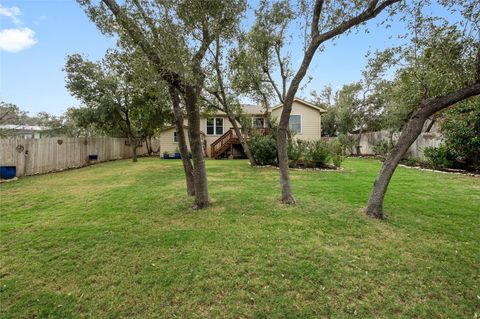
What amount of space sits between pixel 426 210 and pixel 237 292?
4.90 meters

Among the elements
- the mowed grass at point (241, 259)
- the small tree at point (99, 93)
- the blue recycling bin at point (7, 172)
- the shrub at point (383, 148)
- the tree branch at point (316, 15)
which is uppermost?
the small tree at point (99, 93)

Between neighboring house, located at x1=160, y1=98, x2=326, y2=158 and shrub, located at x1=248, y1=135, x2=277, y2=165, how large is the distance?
17.6ft

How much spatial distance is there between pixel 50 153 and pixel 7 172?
8.97 ft

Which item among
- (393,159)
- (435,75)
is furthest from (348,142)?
(393,159)

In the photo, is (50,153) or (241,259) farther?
(50,153)

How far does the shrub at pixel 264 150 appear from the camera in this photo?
42.9 ft

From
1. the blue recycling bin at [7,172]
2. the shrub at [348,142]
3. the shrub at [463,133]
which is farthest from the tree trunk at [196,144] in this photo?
the shrub at [348,142]

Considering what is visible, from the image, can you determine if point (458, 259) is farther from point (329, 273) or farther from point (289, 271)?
point (289, 271)

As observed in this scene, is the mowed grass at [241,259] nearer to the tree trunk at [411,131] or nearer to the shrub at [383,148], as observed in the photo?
the tree trunk at [411,131]

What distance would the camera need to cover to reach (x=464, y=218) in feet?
16.4

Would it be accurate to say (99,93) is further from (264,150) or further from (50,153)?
(264,150)

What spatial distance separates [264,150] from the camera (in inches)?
518

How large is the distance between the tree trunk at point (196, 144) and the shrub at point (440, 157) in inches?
438

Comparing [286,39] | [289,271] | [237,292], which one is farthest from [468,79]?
[286,39]
